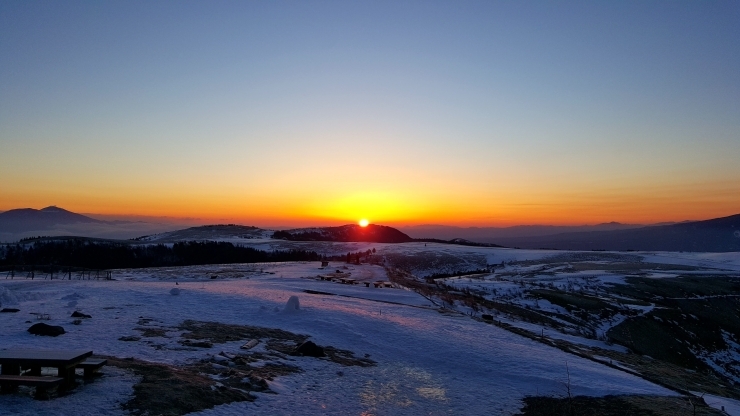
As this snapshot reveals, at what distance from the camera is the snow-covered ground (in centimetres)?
1320

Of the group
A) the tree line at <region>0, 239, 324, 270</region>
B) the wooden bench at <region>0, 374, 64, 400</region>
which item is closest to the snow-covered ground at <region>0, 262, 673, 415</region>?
the wooden bench at <region>0, 374, 64, 400</region>

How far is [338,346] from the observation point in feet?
66.4

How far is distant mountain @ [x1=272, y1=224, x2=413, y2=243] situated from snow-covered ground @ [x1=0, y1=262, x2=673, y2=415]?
4448 inches

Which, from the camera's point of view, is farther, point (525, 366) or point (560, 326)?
point (560, 326)

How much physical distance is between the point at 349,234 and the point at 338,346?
146 meters

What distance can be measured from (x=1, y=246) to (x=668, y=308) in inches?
3482

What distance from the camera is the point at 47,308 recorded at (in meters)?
21.7

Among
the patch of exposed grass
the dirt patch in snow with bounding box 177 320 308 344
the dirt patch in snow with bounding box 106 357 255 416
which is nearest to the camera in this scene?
the dirt patch in snow with bounding box 106 357 255 416

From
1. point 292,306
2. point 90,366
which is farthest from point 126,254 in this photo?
point 90,366

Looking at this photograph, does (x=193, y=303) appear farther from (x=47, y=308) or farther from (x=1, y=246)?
(x=1, y=246)

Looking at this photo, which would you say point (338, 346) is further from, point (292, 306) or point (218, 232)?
point (218, 232)

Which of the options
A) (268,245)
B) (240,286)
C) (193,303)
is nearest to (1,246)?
(268,245)

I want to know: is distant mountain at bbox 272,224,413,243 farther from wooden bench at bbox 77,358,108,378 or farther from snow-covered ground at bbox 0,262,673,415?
wooden bench at bbox 77,358,108,378

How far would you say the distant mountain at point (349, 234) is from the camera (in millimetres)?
148625
